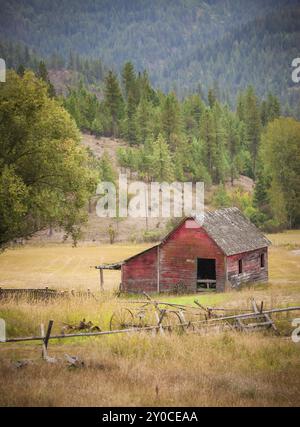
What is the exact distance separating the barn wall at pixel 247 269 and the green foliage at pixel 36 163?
40.7 ft

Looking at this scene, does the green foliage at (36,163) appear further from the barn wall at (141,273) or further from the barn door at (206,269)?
the barn door at (206,269)

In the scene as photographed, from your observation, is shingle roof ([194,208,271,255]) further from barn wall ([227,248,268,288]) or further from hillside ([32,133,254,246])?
hillside ([32,133,254,246])

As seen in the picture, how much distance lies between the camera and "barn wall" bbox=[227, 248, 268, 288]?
136 ft

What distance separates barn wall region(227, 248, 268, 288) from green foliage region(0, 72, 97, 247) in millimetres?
12412

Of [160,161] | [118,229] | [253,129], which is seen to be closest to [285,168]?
[160,161]

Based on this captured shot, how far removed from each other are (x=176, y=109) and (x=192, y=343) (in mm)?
94658

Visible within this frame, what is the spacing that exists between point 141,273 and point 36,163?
13.8 m

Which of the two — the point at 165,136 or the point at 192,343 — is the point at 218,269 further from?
the point at 165,136

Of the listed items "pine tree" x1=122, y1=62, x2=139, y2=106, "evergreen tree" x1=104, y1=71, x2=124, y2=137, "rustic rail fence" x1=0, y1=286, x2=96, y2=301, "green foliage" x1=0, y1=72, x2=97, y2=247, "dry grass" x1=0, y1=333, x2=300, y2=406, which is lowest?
"dry grass" x1=0, y1=333, x2=300, y2=406

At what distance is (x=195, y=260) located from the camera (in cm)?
4200

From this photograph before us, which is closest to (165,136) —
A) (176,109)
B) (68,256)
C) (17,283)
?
(176,109)

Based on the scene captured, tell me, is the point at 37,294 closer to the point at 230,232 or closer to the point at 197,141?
the point at 230,232

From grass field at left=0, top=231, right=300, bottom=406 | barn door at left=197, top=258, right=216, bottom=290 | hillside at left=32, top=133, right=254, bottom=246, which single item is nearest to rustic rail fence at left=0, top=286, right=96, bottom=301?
grass field at left=0, top=231, right=300, bottom=406

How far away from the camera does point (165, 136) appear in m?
111
